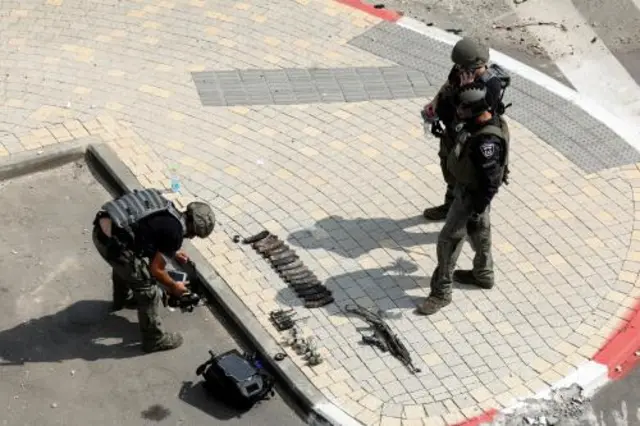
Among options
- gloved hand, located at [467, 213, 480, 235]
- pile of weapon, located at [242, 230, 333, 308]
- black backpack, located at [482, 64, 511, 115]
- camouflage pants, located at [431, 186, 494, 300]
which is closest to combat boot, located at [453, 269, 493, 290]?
camouflage pants, located at [431, 186, 494, 300]

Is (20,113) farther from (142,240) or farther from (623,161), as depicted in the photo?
(623,161)

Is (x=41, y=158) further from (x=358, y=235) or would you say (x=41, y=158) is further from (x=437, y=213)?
→ (x=437, y=213)

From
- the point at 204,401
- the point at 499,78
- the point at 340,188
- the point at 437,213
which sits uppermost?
the point at 499,78

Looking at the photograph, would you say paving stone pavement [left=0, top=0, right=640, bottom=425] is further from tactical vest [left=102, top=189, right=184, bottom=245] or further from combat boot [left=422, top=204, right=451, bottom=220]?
tactical vest [left=102, top=189, right=184, bottom=245]

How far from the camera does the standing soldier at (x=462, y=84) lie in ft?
25.9

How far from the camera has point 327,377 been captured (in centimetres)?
782

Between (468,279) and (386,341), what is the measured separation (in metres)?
1.12

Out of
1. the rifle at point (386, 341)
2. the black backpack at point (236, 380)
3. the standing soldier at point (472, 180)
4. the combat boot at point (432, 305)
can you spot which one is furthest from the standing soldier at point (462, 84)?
the black backpack at point (236, 380)

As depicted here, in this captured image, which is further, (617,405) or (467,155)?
(617,405)

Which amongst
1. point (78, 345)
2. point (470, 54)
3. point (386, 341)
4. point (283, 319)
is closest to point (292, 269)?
point (283, 319)

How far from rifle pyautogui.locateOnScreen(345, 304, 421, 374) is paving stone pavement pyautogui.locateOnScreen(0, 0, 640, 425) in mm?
83

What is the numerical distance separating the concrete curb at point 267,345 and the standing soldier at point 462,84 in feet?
7.33

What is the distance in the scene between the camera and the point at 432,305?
8367mm

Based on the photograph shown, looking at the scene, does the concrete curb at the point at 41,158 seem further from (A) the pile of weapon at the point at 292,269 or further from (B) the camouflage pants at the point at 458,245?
(B) the camouflage pants at the point at 458,245
